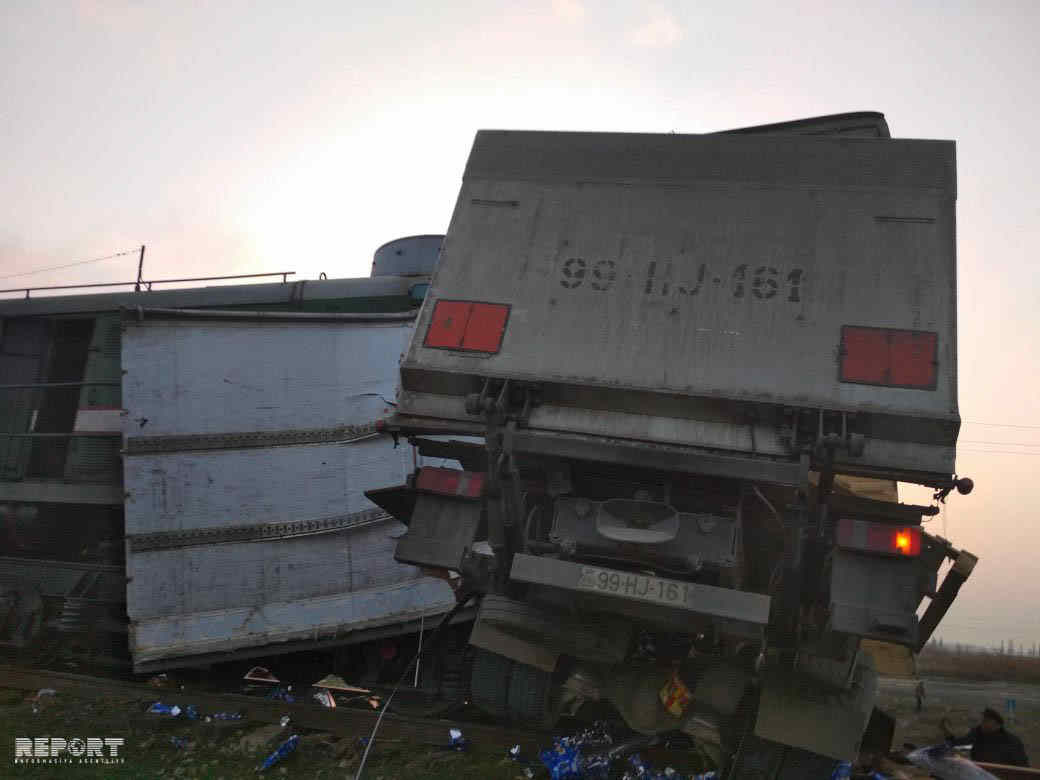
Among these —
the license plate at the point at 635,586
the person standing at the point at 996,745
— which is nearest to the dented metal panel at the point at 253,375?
the license plate at the point at 635,586

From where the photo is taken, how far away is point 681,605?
4809 mm

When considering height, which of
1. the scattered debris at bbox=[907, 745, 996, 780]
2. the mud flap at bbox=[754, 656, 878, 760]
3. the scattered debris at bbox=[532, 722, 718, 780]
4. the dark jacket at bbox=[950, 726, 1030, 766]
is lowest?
the scattered debris at bbox=[532, 722, 718, 780]

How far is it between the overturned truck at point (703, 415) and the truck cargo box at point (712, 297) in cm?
1

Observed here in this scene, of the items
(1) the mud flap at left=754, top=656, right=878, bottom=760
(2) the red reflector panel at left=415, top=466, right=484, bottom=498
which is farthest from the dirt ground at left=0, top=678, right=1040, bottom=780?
(2) the red reflector panel at left=415, top=466, right=484, bottom=498

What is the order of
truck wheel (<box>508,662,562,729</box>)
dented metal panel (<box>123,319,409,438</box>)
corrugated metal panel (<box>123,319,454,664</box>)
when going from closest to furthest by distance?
truck wheel (<box>508,662,562,729</box>) → corrugated metal panel (<box>123,319,454,664</box>) → dented metal panel (<box>123,319,409,438</box>)

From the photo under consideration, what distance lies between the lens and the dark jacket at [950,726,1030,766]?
6.19 metres

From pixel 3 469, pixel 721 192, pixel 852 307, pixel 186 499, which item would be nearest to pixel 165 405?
pixel 186 499

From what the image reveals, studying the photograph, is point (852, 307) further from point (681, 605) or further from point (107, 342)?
point (107, 342)

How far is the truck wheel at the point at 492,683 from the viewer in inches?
255

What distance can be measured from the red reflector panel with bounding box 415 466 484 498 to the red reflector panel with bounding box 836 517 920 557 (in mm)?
2198

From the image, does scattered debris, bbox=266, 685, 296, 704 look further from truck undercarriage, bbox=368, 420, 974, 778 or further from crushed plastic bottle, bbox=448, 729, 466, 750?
truck undercarriage, bbox=368, 420, 974, 778

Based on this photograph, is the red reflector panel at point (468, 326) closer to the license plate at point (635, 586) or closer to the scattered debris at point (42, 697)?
the license plate at point (635, 586)

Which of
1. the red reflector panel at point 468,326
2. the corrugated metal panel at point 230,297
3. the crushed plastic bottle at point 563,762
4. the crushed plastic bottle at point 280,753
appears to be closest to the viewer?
the crushed plastic bottle at point 563,762

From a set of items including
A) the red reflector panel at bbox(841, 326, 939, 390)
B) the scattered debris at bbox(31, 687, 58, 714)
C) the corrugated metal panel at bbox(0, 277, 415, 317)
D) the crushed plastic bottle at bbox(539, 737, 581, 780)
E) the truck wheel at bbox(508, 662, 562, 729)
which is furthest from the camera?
the corrugated metal panel at bbox(0, 277, 415, 317)
